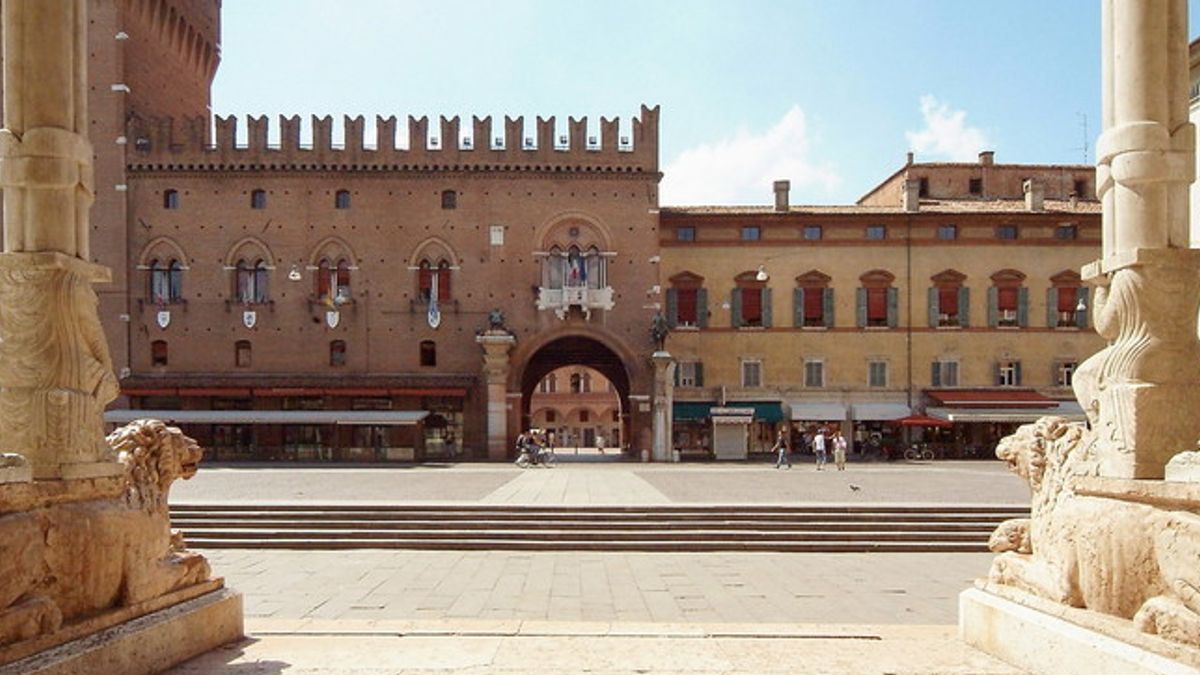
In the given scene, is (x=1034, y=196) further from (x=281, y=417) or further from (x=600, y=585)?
(x=600, y=585)

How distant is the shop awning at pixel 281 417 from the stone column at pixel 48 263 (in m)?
33.4

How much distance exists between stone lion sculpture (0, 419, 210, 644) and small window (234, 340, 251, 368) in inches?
1400

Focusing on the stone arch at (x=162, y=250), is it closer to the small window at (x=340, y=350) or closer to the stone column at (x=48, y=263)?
the small window at (x=340, y=350)

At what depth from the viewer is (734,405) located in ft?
149

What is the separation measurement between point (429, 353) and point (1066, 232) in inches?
1163

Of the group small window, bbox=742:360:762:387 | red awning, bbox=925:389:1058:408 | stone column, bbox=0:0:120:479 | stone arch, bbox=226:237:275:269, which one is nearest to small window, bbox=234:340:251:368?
stone arch, bbox=226:237:275:269

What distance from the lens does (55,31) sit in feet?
23.6

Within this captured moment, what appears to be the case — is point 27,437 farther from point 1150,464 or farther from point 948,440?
point 948,440

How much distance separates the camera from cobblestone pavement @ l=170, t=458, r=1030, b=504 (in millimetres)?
21453

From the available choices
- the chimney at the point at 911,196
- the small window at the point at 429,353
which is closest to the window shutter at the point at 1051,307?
the chimney at the point at 911,196

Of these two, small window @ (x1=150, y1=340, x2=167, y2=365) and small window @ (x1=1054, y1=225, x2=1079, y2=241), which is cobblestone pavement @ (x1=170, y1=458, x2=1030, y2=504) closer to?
small window @ (x1=150, y1=340, x2=167, y2=365)

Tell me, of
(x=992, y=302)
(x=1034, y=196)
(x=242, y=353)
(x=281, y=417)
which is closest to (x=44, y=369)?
(x=281, y=417)

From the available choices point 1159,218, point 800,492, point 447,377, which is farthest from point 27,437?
point 447,377

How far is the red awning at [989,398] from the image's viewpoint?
4456cm
